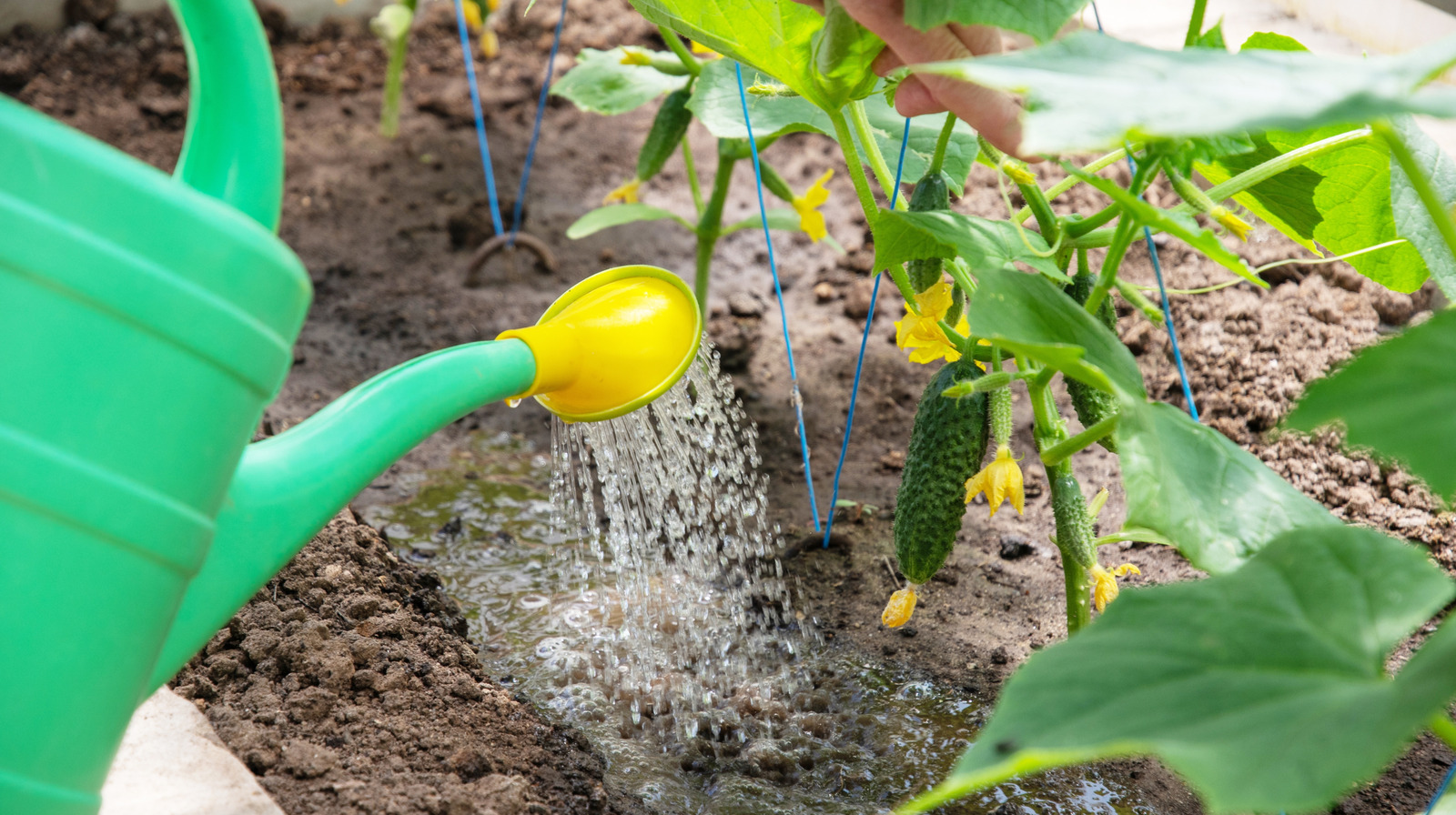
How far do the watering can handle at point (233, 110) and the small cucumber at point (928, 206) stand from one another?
0.59m

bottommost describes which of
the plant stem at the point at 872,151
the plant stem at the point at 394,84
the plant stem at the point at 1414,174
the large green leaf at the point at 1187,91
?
the plant stem at the point at 394,84

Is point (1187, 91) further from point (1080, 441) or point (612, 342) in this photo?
point (612, 342)

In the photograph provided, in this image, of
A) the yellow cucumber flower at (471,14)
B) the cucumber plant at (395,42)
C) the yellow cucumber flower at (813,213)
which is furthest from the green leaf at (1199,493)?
the yellow cucumber flower at (471,14)

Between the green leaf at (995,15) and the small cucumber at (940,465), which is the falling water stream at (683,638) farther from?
the green leaf at (995,15)

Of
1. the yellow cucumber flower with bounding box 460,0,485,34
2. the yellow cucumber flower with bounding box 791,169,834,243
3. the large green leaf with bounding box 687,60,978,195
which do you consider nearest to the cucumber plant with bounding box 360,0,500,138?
the yellow cucumber flower with bounding box 460,0,485,34

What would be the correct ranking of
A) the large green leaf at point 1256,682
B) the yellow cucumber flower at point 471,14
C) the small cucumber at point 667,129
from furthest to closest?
the yellow cucumber flower at point 471,14
the small cucumber at point 667,129
the large green leaf at point 1256,682

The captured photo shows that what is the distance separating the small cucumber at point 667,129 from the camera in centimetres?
168

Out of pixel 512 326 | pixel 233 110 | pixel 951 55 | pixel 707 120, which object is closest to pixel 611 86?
pixel 707 120

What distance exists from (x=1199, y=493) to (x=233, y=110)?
674mm

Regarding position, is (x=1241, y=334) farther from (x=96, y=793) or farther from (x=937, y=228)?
(x=96, y=793)

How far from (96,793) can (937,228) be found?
0.75 m

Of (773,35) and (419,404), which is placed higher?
(773,35)

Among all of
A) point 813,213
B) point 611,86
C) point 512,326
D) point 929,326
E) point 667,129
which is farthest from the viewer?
point 512,326

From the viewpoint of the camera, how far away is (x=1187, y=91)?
0.54m
